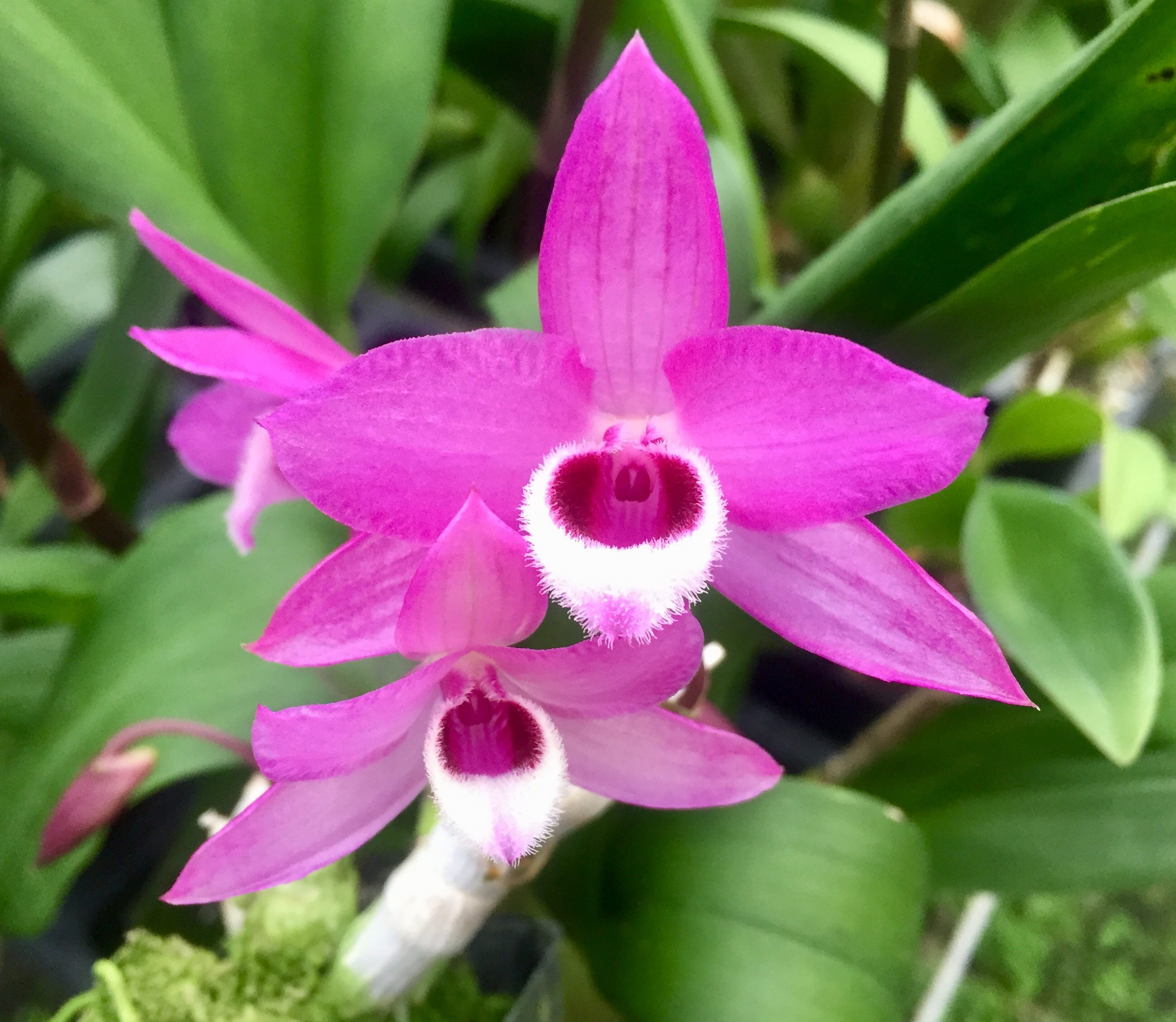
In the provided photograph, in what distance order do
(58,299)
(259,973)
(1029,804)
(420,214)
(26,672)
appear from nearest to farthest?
1. (259,973)
2. (1029,804)
3. (26,672)
4. (58,299)
5. (420,214)

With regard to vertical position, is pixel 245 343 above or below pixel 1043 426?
above

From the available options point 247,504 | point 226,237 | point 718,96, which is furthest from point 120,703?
point 718,96

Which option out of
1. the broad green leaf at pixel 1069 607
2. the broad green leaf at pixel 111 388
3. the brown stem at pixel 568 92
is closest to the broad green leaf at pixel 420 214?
the brown stem at pixel 568 92

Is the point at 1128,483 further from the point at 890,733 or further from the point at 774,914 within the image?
the point at 774,914

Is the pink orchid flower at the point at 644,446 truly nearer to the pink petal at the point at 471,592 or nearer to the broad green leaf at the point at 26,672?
the pink petal at the point at 471,592

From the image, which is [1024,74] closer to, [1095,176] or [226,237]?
[1095,176]

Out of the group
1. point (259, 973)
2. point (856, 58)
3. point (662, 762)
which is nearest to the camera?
point (662, 762)

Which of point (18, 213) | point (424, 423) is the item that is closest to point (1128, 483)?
point (424, 423)
